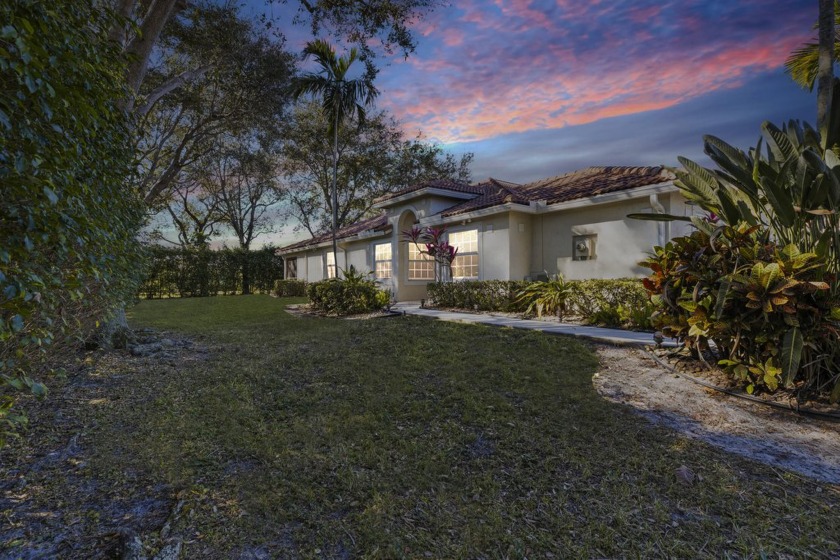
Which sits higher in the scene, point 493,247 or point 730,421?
point 493,247

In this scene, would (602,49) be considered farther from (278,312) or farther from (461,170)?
(461,170)

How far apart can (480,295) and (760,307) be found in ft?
26.0

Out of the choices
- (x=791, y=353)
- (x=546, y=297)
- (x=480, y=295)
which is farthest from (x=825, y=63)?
(x=480, y=295)

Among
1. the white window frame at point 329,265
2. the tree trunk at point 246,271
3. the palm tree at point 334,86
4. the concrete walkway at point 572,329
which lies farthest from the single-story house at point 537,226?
the tree trunk at point 246,271

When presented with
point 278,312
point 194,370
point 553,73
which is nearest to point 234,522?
point 194,370

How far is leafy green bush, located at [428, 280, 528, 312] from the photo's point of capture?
36.9 feet

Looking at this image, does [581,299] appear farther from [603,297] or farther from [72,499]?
[72,499]

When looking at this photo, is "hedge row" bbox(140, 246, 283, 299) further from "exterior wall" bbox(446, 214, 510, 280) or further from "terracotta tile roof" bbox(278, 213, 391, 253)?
"exterior wall" bbox(446, 214, 510, 280)

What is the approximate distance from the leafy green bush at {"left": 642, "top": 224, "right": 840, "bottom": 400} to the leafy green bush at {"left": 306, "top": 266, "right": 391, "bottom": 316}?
8.53m

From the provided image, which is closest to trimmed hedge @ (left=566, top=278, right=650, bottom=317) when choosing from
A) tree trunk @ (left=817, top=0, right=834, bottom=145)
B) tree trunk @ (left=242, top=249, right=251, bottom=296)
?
tree trunk @ (left=817, top=0, right=834, bottom=145)

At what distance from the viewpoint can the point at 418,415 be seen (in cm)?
413

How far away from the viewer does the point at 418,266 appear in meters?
16.7

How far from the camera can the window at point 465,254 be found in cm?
1380

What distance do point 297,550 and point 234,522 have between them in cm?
50
